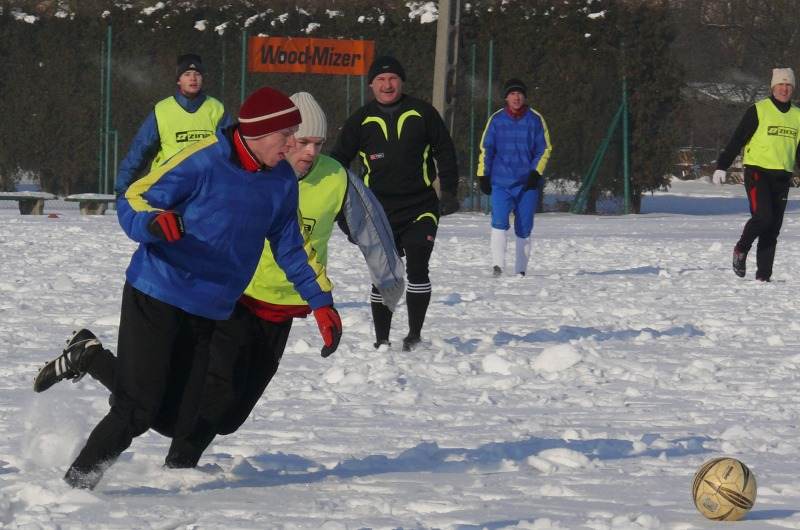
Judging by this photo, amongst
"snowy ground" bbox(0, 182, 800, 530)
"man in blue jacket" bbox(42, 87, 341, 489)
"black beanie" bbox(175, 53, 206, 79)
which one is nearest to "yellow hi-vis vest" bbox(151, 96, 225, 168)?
"black beanie" bbox(175, 53, 206, 79)

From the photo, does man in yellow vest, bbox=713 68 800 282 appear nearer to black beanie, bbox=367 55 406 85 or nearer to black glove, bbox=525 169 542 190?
black glove, bbox=525 169 542 190

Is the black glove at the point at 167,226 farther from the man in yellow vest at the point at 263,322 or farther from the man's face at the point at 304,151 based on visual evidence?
the man's face at the point at 304,151

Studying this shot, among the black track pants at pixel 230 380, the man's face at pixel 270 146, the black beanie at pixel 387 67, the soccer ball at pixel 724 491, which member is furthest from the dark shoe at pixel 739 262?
the man's face at pixel 270 146

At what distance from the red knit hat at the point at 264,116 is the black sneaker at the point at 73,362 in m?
0.92

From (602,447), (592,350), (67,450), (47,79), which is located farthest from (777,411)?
(47,79)

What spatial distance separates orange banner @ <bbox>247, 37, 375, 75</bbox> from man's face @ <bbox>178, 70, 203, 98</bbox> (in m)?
15.2

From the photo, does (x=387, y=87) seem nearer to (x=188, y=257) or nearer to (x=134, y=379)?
(x=188, y=257)

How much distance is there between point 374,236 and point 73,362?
7.99ft

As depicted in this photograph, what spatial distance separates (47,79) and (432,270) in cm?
1395

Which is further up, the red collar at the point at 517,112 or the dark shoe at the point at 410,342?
the red collar at the point at 517,112

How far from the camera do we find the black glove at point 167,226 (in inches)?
197

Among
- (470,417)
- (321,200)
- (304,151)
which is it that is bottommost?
(470,417)

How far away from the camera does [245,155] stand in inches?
211

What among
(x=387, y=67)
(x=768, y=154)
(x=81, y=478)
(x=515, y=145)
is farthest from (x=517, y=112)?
(x=81, y=478)
